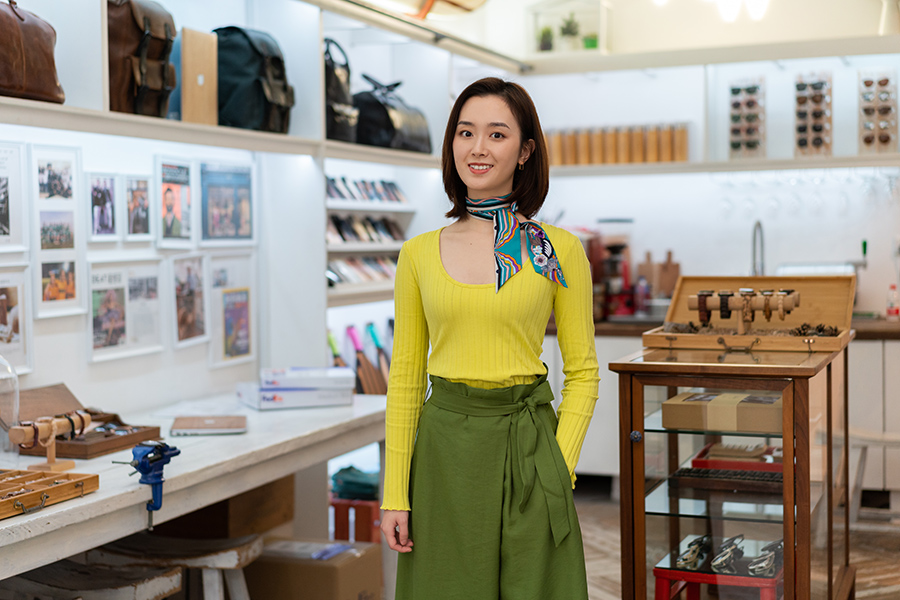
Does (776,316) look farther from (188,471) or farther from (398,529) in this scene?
(188,471)

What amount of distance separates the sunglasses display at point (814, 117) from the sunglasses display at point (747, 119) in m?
0.19

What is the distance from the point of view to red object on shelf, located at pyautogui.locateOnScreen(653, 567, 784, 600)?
2332mm

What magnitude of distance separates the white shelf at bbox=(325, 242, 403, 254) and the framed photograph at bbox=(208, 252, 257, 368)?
41cm

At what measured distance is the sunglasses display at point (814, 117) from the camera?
5.14 meters

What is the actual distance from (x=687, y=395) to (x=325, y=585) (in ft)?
4.60

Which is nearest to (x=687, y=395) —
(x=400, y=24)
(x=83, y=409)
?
(x=83, y=409)

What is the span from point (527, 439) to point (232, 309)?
2261mm

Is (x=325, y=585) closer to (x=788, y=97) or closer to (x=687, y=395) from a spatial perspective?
(x=687, y=395)

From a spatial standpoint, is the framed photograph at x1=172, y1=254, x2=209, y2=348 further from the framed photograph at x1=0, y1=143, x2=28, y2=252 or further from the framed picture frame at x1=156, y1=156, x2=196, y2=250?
the framed photograph at x1=0, y1=143, x2=28, y2=252

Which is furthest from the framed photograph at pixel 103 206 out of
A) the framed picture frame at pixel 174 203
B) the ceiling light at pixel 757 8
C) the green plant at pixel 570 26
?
the ceiling light at pixel 757 8

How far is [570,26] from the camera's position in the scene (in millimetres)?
5477

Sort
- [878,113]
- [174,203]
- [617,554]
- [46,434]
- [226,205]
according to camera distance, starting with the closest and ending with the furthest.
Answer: [46,434] < [174,203] < [226,205] < [617,554] < [878,113]

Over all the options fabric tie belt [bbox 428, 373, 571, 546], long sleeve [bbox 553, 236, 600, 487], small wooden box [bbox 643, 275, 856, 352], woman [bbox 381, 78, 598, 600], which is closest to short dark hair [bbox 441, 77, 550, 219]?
woman [bbox 381, 78, 598, 600]

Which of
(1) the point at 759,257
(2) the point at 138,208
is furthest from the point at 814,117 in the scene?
(2) the point at 138,208
